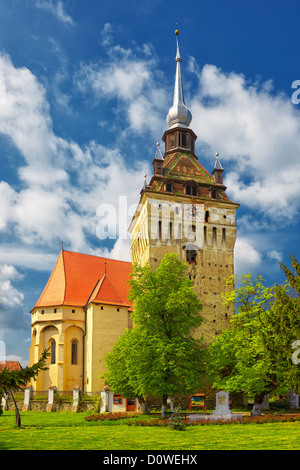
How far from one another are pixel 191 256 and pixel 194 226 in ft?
9.37

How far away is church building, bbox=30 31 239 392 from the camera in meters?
40.0

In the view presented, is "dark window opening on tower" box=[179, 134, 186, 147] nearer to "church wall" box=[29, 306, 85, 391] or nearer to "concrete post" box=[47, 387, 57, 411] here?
"church wall" box=[29, 306, 85, 391]

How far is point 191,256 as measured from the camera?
40.7 metres

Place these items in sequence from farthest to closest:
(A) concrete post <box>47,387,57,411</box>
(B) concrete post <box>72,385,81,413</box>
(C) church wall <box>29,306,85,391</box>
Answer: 1. (C) church wall <box>29,306,85,391</box>
2. (A) concrete post <box>47,387,57,411</box>
3. (B) concrete post <box>72,385,81,413</box>

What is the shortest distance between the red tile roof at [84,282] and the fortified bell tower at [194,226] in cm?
325

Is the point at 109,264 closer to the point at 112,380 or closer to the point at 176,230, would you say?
the point at 176,230

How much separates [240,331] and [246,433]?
15.6 meters

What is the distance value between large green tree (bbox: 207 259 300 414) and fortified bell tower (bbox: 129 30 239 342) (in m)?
2.61

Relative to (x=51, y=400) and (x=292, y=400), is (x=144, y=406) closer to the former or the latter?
(x=51, y=400)

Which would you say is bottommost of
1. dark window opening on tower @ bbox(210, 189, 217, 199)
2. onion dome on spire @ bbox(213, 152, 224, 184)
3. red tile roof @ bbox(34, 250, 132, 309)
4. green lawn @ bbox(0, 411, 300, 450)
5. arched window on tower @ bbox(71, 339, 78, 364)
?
green lawn @ bbox(0, 411, 300, 450)

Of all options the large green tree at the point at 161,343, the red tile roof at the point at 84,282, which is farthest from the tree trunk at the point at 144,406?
the red tile roof at the point at 84,282

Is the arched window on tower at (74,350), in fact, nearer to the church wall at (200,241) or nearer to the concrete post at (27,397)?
the concrete post at (27,397)

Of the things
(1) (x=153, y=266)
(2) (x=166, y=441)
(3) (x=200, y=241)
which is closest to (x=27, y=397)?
(1) (x=153, y=266)

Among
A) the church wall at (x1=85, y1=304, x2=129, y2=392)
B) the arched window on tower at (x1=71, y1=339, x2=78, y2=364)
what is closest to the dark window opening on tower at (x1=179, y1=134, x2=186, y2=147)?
the church wall at (x1=85, y1=304, x2=129, y2=392)
